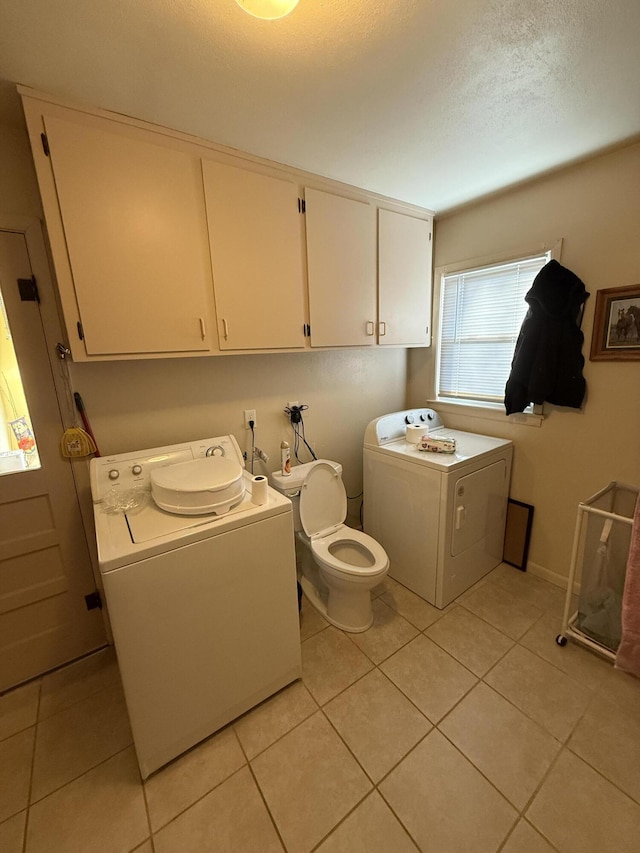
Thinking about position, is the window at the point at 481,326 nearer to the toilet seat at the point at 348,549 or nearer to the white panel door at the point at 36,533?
the toilet seat at the point at 348,549

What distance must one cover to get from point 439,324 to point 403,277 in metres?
0.53

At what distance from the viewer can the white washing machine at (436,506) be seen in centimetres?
198

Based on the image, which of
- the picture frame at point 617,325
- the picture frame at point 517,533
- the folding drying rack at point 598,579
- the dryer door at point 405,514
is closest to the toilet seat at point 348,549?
the dryer door at point 405,514

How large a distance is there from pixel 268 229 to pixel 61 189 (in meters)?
0.84

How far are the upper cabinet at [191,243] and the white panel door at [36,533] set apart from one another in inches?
13.9

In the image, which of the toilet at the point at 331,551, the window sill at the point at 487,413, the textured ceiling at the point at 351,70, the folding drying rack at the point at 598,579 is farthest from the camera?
the window sill at the point at 487,413

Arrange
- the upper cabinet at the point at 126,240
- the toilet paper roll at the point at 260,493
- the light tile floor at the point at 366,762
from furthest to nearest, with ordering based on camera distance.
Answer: the toilet paper roll at the point at 260,493, the upper cabinet at the point at 126,240, the light tile floor at the point at 366,762

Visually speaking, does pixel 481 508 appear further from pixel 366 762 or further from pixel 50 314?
pixel 50 314

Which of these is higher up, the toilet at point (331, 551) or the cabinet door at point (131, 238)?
the cabinet door at point (131, 238)

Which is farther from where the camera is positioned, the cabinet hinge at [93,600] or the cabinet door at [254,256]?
the cabinet hinge at [93,600]

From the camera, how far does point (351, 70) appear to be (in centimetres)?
117

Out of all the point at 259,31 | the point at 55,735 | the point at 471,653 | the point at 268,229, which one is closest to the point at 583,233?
the point at 268,229

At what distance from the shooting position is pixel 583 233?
6.16 ft

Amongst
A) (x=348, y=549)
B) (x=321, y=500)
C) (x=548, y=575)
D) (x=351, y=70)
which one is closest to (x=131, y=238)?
(x=351, y=70)
